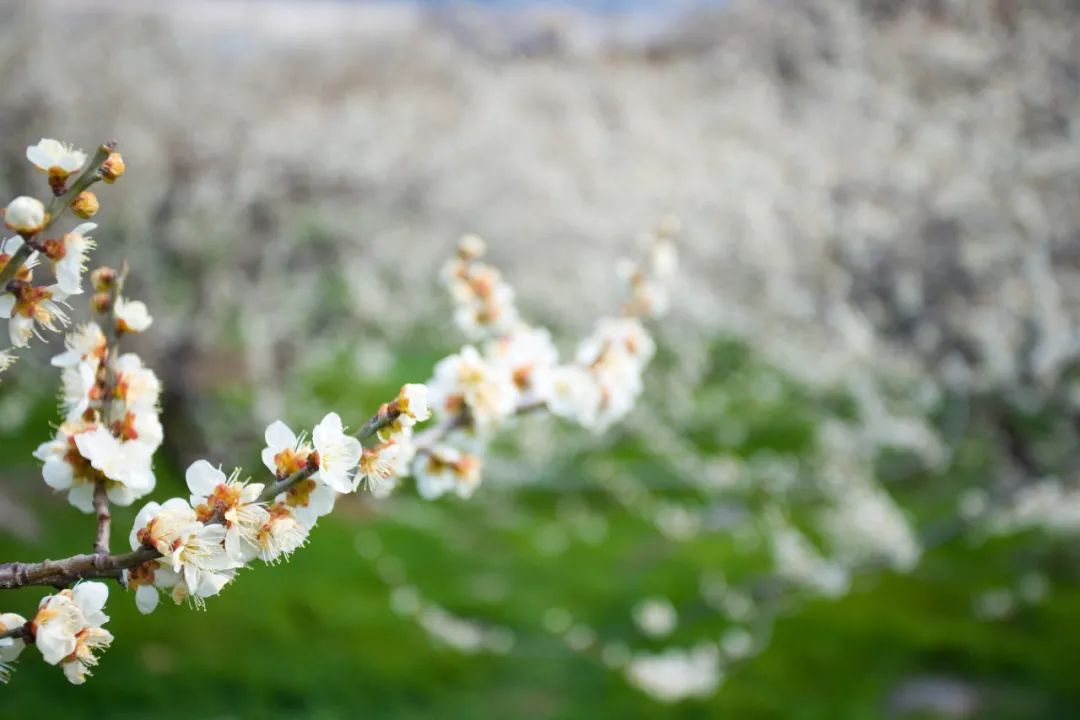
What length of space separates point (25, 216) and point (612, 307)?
7512mm

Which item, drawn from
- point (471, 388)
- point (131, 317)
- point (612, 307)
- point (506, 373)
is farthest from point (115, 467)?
point (612, 307)

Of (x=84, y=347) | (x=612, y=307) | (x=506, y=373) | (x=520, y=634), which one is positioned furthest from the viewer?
(x=612, y=307)

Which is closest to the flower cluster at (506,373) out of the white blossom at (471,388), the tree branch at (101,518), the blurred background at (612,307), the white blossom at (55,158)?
→ the white blossom at (471,388)

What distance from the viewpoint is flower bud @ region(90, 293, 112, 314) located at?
4.51 feet

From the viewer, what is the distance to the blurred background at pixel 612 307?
4.87m

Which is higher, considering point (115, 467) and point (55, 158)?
point (55, 158)

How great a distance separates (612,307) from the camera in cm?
851

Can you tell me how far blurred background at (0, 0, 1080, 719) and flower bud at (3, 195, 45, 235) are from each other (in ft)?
12.8

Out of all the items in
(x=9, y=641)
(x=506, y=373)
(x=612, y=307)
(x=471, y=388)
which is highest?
(x=612, y=307)

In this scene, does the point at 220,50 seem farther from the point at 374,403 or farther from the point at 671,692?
the point at 671,692

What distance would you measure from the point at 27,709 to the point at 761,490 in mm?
6455

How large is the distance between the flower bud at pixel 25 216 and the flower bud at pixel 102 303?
25cm

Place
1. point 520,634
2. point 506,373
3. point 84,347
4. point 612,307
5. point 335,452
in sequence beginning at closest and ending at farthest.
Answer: point 335,452, point 84,347, point 506,373, point 520,634, point 612,307

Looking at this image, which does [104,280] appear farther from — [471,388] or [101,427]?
[471,388]
